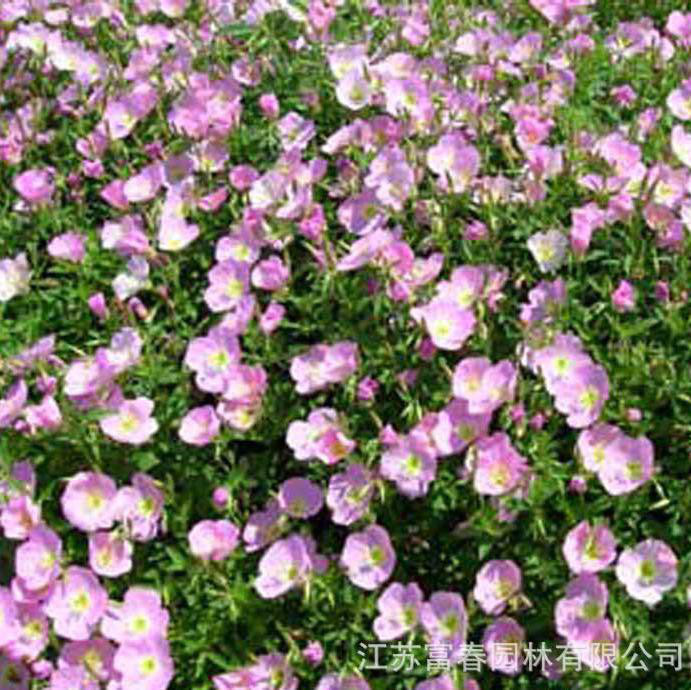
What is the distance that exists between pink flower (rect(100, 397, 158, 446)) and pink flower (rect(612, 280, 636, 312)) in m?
0.88

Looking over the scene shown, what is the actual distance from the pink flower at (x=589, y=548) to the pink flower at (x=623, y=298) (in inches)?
18.5

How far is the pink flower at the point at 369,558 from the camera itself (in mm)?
2379

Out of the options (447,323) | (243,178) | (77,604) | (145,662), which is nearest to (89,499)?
(77,604)

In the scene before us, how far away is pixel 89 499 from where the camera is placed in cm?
252

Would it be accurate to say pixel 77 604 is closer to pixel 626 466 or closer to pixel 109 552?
pixel 109 552

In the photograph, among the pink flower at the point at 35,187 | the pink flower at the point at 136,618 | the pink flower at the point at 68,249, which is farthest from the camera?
the pink flower at the point at 35,187

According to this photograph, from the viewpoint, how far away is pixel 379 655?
239 cm

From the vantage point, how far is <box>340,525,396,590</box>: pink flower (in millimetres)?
2379

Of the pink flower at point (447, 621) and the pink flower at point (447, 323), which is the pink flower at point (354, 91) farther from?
the pink flower at point (447, 621)

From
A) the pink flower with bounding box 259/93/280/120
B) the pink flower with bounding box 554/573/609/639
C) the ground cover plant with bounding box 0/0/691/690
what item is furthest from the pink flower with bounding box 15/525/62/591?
the pink flower with bounding box 259/93/280/120

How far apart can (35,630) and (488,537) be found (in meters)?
0.79

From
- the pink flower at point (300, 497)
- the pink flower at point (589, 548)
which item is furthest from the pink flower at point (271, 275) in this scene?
the pink flower at point (589, 548)

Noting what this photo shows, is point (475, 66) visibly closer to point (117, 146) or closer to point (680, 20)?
point (680, 20)

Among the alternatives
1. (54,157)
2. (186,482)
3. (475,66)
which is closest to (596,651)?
(186,482)
